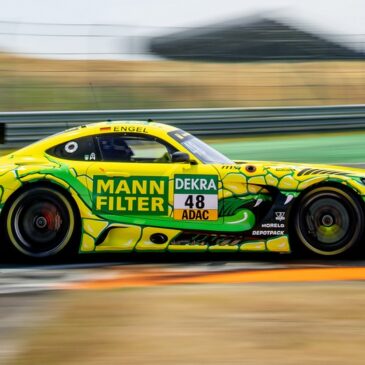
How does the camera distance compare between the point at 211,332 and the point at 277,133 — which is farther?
the point at 277,133

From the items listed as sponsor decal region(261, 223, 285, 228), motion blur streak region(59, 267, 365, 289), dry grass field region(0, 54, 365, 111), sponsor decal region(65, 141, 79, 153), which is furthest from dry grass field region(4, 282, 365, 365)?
dry grass field region(0, 54, 365, 111)

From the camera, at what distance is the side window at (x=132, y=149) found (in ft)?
29.6

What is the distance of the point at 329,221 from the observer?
8.79m

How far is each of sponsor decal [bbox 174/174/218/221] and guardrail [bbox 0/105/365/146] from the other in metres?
5.98

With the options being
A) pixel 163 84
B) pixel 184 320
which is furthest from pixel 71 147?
pixel 163 84

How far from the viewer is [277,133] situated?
51.3ft

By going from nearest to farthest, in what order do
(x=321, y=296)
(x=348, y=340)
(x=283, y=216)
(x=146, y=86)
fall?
(x=348, y=340), (x=321, y=296), (x=283, y=216), (x=146, y=86)

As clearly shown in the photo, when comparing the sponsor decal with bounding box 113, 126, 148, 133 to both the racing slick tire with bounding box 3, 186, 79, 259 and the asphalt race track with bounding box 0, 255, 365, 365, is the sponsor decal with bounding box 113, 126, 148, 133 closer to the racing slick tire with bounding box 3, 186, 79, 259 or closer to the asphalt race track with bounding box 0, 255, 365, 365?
the racing slick tire with bounding box 3, 186, 79, 259

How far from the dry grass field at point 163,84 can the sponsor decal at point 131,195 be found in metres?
7.85

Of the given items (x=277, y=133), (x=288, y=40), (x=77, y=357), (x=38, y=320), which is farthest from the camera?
(x=288, y=40)

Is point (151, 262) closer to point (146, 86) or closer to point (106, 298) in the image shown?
point (106, 298)

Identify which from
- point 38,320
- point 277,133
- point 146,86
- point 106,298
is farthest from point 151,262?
point 146,86

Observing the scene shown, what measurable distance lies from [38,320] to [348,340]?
6.43 ft

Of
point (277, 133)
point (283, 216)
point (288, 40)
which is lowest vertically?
point (283, 216)
